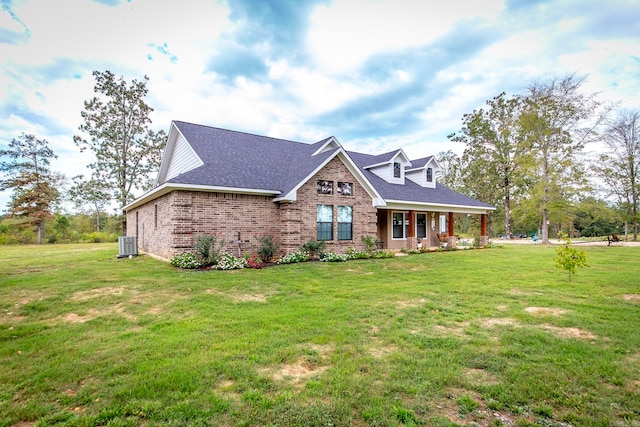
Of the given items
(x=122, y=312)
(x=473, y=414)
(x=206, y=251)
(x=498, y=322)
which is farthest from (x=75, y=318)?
(x=498, y=322)

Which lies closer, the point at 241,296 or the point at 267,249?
the point at 241,296

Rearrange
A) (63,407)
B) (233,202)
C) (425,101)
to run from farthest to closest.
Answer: (425,101) → (233,202) → (63,407)

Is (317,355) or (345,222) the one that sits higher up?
(345,222)

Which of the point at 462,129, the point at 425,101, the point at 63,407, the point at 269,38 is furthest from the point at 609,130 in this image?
the point at 63,407

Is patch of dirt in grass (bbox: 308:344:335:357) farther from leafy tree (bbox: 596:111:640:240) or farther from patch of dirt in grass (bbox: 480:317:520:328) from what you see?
leafy tree (bbox: 596:111:640:240)

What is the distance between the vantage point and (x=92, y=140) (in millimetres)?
25906

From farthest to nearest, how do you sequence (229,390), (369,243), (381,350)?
(369,243) < (381,350) < (229,390)

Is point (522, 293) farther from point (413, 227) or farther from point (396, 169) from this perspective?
point (396, 169)

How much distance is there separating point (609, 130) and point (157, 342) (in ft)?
118

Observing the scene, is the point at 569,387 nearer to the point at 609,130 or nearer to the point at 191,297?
the point at 191,297

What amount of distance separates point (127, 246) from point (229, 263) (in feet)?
24.5

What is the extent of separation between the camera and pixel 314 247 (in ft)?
43.0

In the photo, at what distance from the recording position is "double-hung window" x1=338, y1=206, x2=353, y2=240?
14.5 meters

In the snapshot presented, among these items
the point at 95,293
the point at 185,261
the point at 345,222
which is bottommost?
the point at 95,293
